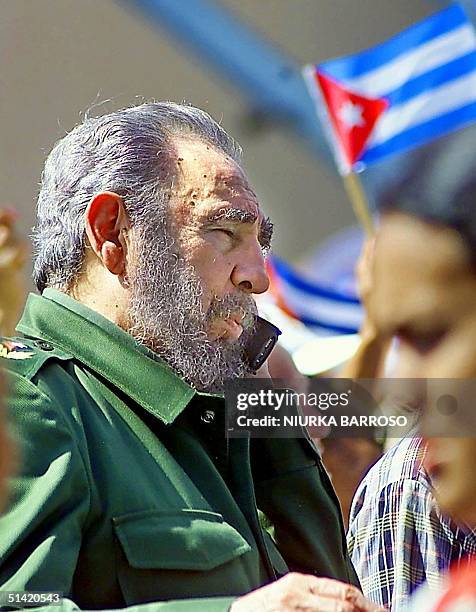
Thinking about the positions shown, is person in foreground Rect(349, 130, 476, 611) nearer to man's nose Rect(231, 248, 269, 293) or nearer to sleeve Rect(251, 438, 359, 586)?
sleeve Rect(251, 438, 359, 586)

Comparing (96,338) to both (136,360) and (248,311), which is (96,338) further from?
(248,311)

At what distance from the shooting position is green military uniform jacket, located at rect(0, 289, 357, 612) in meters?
1.70

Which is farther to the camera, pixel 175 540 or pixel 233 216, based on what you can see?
pixel 233 216

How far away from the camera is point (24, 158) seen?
493 centimetres

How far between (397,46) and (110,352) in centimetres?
322

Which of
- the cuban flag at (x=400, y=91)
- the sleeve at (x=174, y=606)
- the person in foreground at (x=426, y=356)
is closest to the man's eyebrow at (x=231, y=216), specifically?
the person in foreground at (x=426, y=356)

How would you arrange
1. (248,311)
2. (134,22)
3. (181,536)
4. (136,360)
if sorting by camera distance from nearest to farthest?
(181,536), (136,360), (248,311), (134,22)

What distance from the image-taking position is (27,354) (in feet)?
6.17

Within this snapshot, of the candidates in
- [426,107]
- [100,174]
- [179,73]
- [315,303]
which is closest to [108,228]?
[100,174]

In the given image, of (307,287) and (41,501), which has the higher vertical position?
(307,287)

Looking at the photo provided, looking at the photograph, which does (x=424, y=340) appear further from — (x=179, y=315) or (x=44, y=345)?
(x=44, y=345)

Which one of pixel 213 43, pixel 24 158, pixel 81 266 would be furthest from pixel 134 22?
A: pixel 81 266

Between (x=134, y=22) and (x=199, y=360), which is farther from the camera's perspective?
(x=134, y=22)

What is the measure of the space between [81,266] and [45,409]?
0.42 m
